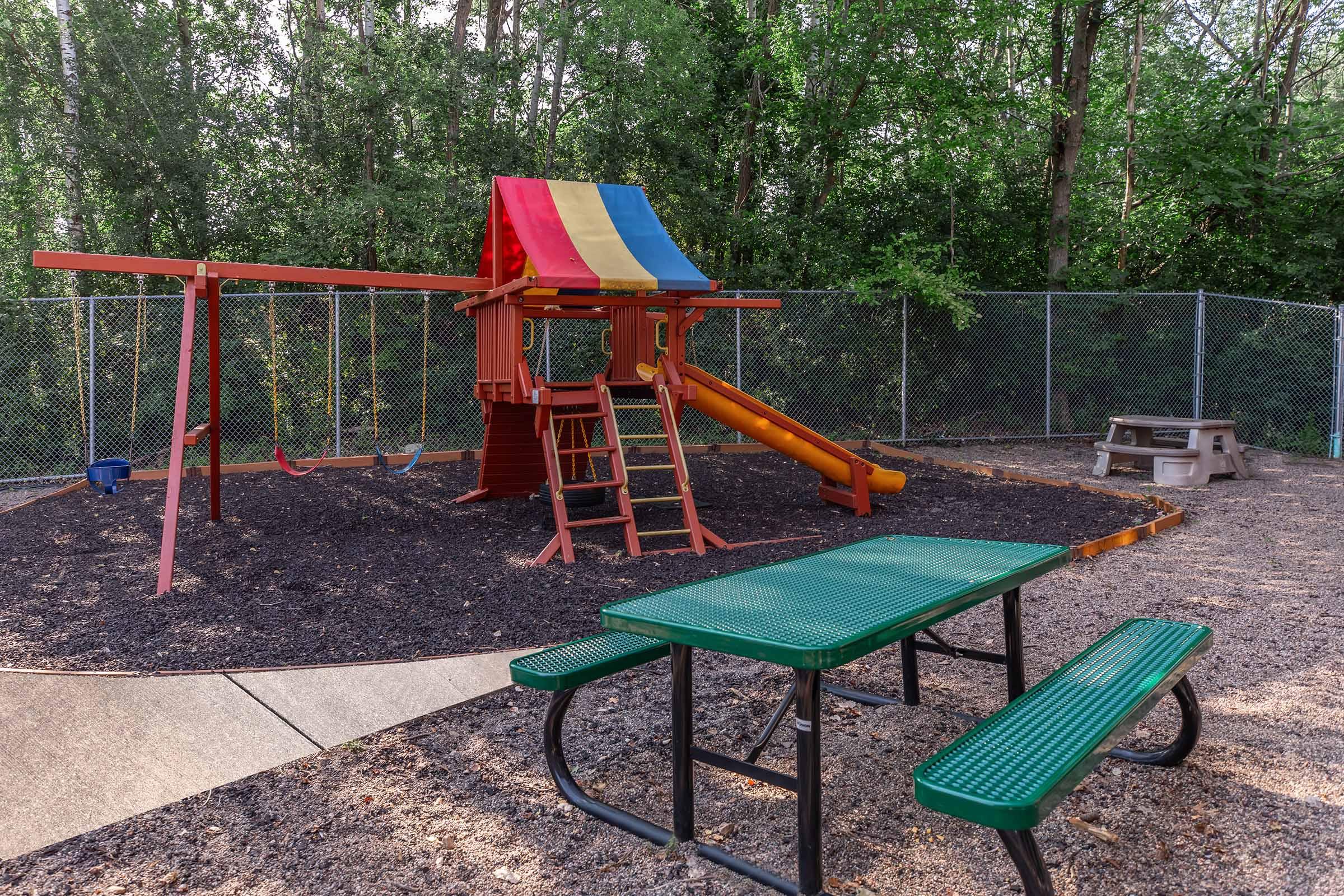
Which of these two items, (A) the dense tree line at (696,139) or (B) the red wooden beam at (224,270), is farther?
(A) the dense tree line at (696,139)

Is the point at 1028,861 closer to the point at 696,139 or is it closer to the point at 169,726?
the point at 169,726

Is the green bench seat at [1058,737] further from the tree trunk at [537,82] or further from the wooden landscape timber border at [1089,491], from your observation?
the tree trunk at [537,82]

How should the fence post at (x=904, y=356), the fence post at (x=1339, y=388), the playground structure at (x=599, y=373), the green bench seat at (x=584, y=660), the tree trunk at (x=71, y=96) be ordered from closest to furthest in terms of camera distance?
the green bench seat at (x=584, y=660)
the playground structure at (x=599, y=373)
the fence post at (x=1339, y=388)
the fence post at (x=904, y=356)
the tree trunk at (x=71, y=96)

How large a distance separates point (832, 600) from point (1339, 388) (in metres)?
11.3

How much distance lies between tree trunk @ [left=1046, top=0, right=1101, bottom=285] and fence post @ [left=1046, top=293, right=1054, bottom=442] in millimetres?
1923

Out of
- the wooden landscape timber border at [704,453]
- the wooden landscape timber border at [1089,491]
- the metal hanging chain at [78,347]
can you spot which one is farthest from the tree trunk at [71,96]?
the wooden landscape timber border at [1089,491]

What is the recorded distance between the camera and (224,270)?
6340mm

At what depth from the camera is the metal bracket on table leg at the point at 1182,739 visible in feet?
9.67

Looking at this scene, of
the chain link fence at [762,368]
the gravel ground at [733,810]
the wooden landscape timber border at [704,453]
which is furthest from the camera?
the chain link fence at [762,368]

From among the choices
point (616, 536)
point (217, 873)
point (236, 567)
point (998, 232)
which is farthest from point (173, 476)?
point (998, 232)

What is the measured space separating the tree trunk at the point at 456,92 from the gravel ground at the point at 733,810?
12.2 metres

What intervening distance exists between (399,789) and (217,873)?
60cm

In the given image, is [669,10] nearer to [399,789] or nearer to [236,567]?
[236,567]

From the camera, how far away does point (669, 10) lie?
13.9 m
